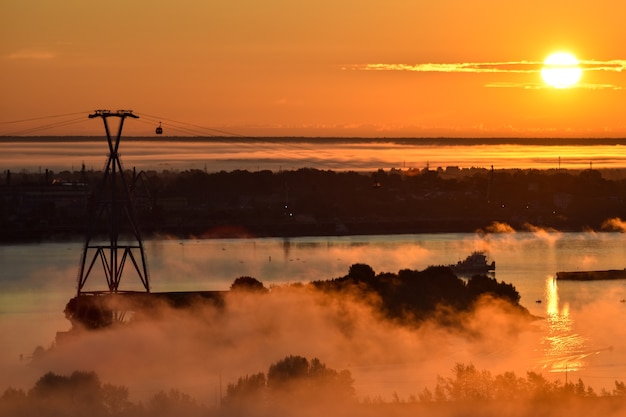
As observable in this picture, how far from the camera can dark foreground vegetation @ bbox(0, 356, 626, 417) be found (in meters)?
12.9

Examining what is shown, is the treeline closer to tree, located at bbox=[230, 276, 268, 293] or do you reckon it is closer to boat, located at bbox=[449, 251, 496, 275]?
tree, located at bbox=[230, 276, 268, 293]

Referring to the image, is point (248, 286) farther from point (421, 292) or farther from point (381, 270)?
point (381, 270)

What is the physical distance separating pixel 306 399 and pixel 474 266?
53.1 feet

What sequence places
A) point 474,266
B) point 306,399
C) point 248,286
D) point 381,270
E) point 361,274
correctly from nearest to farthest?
1. point 306,399
2. point 248,286
3. point 361,274
4. point 381,270
5. point 474,266

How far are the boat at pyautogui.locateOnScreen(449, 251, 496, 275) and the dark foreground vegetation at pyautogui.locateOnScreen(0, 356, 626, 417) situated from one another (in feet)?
46.4

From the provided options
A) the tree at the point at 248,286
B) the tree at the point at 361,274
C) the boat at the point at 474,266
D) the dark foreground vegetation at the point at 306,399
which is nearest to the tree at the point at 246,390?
the dark foreground vegetation at the point at 306,399

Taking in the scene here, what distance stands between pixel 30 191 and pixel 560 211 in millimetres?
17477

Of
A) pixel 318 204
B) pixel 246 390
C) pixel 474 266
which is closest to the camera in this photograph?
pixel 246 390

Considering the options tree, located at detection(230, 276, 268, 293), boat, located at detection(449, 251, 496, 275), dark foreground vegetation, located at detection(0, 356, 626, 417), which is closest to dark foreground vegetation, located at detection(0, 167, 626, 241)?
boat, located at detection(449, 251, 496, 275)

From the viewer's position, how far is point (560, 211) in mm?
47688

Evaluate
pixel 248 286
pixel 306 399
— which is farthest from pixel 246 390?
pixel 248 286

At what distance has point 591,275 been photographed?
95.9 ft

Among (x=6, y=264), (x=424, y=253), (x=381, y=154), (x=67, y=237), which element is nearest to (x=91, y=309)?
(x=6, y=264)

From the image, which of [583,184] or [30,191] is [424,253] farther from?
[583,184]
